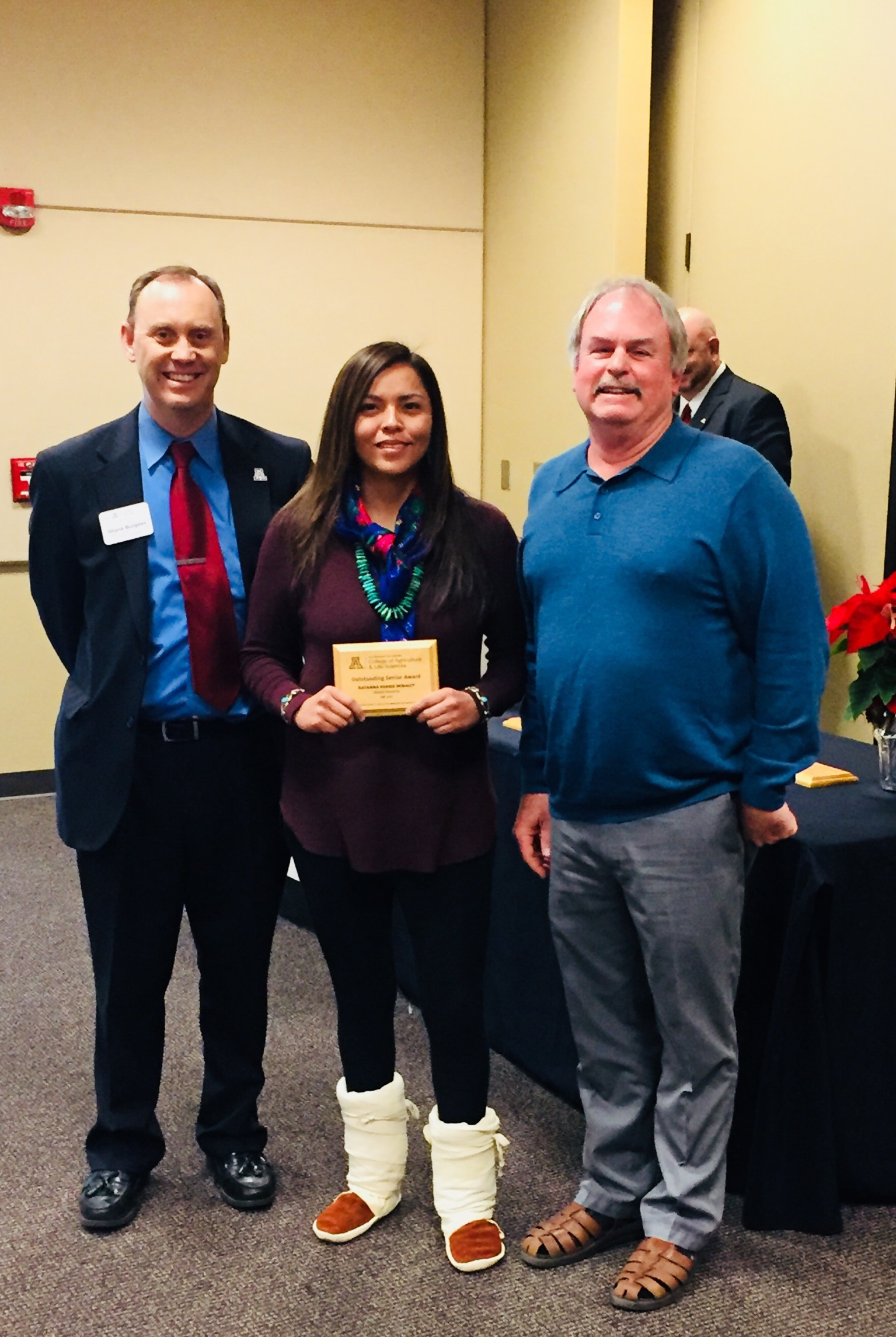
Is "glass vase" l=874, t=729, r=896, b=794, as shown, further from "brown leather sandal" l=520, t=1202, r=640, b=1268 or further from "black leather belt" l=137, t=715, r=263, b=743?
"black leather belt" l=137, t=715, r=263, b=743

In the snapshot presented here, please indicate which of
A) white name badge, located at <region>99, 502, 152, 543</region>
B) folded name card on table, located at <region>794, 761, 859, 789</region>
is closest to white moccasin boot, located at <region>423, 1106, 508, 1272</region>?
folded name card on table, located at <region>794, 761, 859, 789</region>

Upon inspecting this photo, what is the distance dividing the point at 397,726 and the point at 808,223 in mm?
2788

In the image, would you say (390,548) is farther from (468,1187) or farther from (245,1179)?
(245,1179)

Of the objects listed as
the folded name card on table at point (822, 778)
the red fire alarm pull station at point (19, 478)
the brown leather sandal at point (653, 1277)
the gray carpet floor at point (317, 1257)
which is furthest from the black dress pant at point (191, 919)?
the red fire alarm pull station at point (19, 478)

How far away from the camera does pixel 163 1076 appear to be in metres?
2.63

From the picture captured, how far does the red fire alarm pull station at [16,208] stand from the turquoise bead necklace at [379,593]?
3.53m

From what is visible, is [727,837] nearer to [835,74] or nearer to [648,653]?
[648,653]

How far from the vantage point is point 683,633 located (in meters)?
1.74

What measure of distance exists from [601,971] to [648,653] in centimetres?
53

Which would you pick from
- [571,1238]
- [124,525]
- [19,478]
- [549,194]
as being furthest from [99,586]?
[549,194]

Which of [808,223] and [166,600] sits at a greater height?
[808,223]

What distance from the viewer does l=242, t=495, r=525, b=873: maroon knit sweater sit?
1.83m

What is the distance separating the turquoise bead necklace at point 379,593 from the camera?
1.81 meters

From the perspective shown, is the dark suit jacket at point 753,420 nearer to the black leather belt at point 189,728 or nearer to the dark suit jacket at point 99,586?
the dark suit jacket at point 99,586
